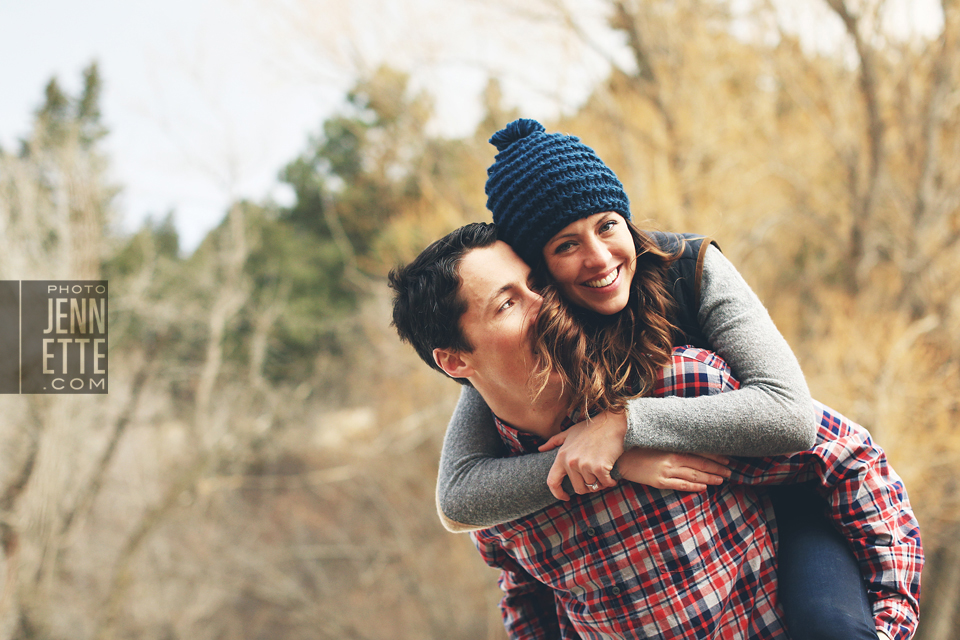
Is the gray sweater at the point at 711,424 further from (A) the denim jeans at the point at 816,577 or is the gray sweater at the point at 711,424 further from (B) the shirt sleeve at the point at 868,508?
(A) the denim jeans at the point at 816,577

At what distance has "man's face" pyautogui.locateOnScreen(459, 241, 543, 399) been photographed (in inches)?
50.4

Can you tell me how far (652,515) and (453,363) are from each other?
20.4 inches

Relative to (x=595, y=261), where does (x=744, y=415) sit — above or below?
below

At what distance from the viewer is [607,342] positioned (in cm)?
133

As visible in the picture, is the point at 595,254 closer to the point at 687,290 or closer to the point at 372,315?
the point at 687,290

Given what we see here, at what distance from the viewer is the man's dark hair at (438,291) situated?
1.30 metres

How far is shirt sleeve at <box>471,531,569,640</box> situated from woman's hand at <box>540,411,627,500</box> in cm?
43

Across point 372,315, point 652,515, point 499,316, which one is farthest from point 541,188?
point 372,315

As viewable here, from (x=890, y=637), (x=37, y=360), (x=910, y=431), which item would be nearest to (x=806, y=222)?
(x=910, y=431)

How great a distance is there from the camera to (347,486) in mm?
12562

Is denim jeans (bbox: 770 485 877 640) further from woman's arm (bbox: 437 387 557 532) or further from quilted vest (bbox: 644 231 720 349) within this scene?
woman's arm (bbox: 437 387 557 532)

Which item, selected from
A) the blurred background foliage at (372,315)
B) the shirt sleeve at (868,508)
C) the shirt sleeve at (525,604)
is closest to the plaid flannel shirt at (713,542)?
the shirt sleeve at (868,508)

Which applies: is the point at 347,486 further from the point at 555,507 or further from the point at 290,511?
the point at 555,507

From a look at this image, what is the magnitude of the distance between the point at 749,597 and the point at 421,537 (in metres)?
10.5
